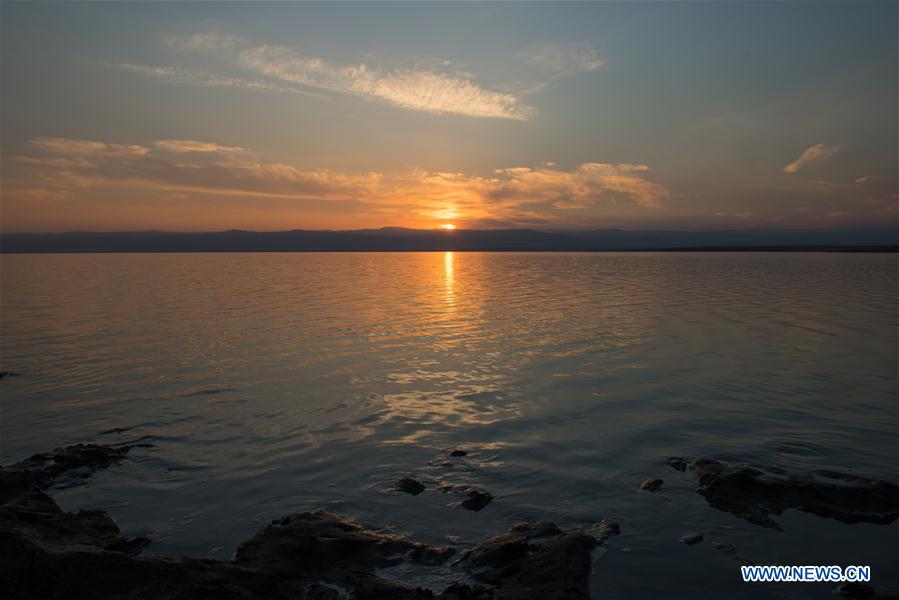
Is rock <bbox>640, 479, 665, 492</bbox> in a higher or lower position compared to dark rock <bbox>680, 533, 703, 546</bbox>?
higher

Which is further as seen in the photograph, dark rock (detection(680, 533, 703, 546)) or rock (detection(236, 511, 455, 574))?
dark rock (detection(680, 533, 703, 546))

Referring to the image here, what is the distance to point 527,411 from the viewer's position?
15.7m

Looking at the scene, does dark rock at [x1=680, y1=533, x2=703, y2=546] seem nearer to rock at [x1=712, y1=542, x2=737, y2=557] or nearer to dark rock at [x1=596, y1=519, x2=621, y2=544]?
rock at [x1=712, y1=542, x2=737, y2=557]

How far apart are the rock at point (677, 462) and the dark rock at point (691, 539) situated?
2799 mm

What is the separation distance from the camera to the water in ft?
29.7

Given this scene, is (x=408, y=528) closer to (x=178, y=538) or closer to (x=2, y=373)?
(x=178, y=538)

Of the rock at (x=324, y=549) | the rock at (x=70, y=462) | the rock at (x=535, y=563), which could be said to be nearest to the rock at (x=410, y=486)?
the rock at (x=324, y=549)

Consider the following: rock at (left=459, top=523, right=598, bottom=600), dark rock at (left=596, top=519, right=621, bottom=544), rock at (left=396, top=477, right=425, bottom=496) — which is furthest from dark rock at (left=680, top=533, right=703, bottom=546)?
rock at (left=396, top=477, right=425, bottom=496)

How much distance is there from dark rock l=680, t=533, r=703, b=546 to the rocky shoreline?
0.02 meters

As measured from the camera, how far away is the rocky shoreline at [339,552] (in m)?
6.57

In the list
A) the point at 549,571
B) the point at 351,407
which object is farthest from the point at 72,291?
the point at 549,571

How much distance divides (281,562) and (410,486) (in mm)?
3402

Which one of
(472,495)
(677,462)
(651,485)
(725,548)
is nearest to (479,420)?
(472,495)

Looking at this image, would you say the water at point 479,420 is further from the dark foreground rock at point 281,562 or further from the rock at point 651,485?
the dark foreground rock at point 281,562
